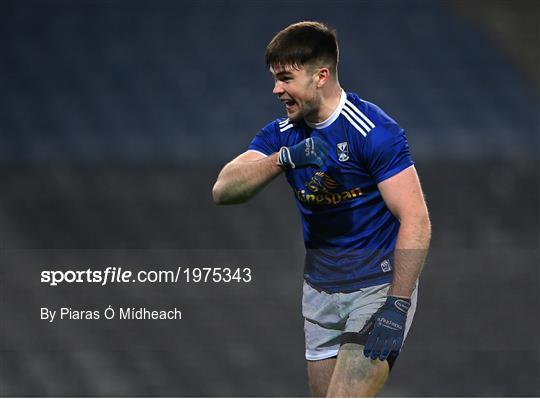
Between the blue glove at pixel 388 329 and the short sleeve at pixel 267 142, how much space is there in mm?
843

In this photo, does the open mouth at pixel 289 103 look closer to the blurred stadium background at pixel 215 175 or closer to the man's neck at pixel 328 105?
the man's neck at pixel 328 105

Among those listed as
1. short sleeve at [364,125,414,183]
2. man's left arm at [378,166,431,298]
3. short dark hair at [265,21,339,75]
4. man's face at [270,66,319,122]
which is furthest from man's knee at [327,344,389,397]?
short dark hair at [265,21,339,75]

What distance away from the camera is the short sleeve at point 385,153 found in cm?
337

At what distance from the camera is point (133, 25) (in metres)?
14.7

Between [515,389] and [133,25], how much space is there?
9.76 m

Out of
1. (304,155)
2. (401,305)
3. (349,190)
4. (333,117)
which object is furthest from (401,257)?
(333,117)

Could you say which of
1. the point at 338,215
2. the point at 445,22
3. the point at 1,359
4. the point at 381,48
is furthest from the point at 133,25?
the point at 338,215

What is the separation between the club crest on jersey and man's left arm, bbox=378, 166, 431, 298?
187 mm

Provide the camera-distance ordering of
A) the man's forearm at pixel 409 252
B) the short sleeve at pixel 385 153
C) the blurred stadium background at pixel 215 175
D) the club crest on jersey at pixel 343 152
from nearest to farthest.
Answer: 1. the man's forearm at pixel 409 252
2. the short sleeve at pixel 385 153
3. the club crest on jersey at pixel 343 152
4. the blurred stadium background at pixel 215 175

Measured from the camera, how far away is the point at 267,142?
3.76 metres

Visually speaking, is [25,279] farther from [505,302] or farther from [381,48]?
[381,48]

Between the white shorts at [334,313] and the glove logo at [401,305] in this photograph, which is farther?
the white shorts at [334,313]

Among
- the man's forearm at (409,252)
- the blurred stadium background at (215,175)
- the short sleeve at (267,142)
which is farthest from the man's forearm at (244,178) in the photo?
the blurred stadium background at (215,175)

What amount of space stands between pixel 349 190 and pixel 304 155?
0.31 m
